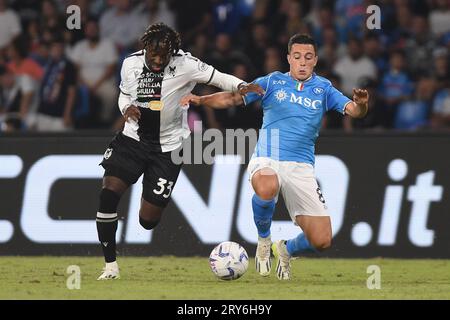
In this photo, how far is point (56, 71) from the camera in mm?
14742

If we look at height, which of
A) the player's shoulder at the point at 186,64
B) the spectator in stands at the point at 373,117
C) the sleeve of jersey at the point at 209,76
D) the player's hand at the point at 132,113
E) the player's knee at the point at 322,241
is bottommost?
the player's knee at the point at 322,241

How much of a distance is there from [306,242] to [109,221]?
1.76 m

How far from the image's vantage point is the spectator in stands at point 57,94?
1471 centimetres

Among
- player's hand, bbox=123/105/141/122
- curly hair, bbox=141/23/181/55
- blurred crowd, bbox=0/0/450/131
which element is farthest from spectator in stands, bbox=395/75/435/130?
player's hand, bbox=123/105/141/122

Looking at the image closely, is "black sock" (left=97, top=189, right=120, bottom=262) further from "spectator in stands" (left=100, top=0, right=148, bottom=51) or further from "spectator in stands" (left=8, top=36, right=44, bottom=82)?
"spectator in stands" (left=100, top=0, right=148, bottom=51)

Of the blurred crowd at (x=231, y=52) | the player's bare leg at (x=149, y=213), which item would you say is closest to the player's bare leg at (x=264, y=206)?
the player's bare leg at (x=149, y=213)

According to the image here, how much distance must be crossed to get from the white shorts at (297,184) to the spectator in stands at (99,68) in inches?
208

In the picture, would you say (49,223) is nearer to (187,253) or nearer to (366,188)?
(187,253)

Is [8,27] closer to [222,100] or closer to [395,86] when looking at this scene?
[395,86]

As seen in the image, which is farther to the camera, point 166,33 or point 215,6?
point 215,6

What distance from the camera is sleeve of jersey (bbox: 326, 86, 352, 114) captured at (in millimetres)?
10156

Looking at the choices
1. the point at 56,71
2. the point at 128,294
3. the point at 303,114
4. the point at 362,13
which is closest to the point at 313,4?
the point at 362,13

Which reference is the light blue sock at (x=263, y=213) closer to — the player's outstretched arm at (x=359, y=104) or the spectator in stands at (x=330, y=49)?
the player's outstretched arm at (x=359, y=104)

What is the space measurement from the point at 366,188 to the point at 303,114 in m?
2.85
